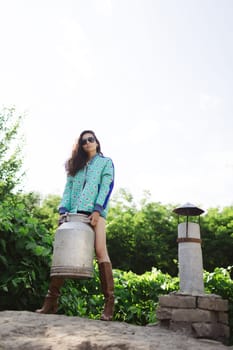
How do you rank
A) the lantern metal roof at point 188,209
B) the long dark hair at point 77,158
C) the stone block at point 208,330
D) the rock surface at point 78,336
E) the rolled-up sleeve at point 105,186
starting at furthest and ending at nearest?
the lantern metal roof at point 188,209 → the long dark hair at point 77,158 → the rolled-up sleeve at point 105,186 → the stone block at point 208,330 → the rock surface at point 78,336

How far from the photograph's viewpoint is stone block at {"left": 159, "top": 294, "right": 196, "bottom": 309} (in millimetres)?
3875

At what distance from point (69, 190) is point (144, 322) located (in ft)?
8.55

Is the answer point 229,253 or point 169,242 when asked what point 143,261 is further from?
point 229,253

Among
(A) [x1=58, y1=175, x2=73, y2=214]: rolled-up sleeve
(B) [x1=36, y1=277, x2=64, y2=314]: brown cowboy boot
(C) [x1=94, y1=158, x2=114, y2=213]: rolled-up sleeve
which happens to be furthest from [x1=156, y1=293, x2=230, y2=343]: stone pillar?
(A) [x1=58, y1=175, x2=73, y2=214]: rolled-up sleeve

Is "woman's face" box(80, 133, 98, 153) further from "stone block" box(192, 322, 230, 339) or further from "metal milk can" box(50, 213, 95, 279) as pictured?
"stone block" box(192, 322, 230, 339)

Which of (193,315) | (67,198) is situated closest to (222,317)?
(193,315)

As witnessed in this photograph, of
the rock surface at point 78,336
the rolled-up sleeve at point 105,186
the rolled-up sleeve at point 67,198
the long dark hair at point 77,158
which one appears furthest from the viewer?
the long dark hair at point 77,158

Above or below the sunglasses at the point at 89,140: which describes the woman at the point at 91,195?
below

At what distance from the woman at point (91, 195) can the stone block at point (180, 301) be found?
1.77 ft

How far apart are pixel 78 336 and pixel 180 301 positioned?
53.8 inches

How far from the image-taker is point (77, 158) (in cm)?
444

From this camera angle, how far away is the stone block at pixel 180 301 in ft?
12.7

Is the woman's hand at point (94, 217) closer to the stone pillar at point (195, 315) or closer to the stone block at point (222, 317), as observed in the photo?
the stone pillar at point (195, 315)

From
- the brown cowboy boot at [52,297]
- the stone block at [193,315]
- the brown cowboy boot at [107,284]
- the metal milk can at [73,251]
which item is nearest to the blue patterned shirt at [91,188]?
the metal milk can at [73,251]
